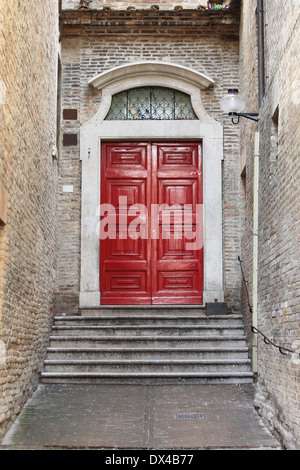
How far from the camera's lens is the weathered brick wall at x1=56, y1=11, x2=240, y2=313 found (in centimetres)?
1021

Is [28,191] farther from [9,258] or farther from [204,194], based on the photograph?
[204,194]

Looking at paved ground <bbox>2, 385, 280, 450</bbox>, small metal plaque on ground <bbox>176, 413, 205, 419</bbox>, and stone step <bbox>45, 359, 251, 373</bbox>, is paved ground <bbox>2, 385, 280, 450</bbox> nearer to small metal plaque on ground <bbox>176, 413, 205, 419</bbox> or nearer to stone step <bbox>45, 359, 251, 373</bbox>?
small metal plaque on ground <bbox>176, 413, 205, 419</bbox>

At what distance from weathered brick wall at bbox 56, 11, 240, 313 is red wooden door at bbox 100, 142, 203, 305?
0.56 meters

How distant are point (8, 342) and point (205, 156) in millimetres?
5286

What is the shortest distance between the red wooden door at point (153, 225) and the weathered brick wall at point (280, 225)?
276cm

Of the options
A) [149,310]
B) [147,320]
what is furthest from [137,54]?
[147,320]

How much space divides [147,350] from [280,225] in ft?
9.57

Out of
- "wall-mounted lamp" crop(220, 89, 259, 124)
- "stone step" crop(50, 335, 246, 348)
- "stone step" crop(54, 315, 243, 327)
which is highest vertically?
"wall-mounted lamp" crop(220, 89, 259, 124)

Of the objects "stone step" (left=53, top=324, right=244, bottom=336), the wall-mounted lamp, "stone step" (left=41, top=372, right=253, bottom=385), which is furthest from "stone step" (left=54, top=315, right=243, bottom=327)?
the wall-mounted lamp

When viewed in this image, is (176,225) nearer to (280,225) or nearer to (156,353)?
(156,353)

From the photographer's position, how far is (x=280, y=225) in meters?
6.35

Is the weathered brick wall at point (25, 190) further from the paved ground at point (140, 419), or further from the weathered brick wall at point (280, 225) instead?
the weathered brick wall at point (280, 225)

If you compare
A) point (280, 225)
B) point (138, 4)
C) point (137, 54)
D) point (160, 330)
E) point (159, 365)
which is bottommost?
point (159, 365)

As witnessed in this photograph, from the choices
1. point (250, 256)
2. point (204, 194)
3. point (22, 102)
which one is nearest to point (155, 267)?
point (204, 194)
